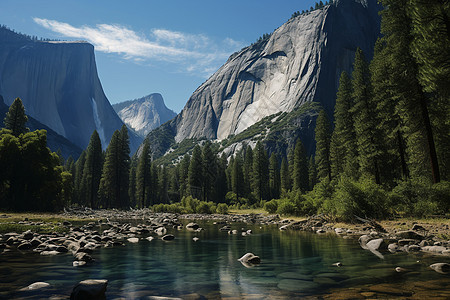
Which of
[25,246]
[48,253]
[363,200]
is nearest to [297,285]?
[48,253]

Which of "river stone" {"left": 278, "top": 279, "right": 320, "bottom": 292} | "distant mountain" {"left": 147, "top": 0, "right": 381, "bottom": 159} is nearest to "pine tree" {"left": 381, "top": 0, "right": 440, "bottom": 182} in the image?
"river stone" {"left": 278, "top": 279, "right": 320, "bottom": 292}

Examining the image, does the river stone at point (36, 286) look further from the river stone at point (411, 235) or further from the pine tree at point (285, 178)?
the pine tree at point (285, 178)

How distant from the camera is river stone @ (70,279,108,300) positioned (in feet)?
19.8

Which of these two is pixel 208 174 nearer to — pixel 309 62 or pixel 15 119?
pixel 15 119

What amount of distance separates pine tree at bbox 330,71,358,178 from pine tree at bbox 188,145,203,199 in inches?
1427

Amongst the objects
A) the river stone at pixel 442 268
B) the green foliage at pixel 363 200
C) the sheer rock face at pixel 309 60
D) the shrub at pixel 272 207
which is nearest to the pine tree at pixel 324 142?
the shrub at pixel 272 207

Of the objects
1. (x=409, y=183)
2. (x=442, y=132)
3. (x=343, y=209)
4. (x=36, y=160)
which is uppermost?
(x=36, y=160)

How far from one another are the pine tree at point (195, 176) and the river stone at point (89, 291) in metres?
65.3

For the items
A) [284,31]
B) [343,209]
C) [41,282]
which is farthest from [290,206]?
[284,31]

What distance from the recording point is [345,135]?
35.9 metres

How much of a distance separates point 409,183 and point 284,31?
200m

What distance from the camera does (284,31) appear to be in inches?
7810

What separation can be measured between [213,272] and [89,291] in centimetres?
408

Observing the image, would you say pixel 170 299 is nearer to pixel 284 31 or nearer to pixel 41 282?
pixel 41 282
